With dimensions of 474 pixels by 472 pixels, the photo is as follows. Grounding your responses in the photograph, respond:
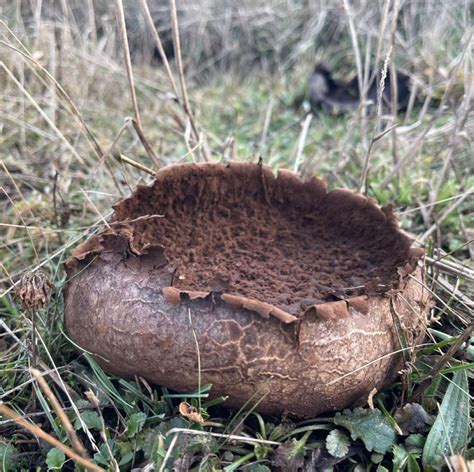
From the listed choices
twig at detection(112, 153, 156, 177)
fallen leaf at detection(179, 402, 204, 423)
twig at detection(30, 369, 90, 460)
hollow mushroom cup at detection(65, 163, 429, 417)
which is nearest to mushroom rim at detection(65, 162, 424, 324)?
hollow mushroom cup at detection(65, 163, 429, 417)

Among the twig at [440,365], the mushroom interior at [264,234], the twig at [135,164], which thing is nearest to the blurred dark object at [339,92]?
the mushroom interior at [264,234]

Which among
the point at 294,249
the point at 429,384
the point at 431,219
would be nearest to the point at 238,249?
the point at 294,249

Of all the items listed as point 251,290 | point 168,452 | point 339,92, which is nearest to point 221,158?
point 251,290

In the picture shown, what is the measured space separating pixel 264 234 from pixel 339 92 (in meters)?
2.51

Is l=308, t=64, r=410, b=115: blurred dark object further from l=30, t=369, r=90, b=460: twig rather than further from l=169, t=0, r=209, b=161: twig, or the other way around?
l=30, t=369, r=90, b=460: twig

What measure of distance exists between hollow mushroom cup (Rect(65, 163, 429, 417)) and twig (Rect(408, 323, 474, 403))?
0.08 meters

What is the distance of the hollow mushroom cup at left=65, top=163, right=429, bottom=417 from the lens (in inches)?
55.2

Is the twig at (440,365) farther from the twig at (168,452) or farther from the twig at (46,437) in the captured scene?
the twig at (46,437)

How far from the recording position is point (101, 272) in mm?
1614

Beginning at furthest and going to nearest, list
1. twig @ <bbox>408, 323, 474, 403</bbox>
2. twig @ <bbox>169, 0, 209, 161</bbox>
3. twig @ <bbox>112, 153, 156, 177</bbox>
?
1. twig @ <bbox>169, 0, 209, 161</bbox>
2. twig @ <bbox>112, 153, 156, 177</bbox>
3. twig @ <bbox>408, 323, 474, 403</bbox>

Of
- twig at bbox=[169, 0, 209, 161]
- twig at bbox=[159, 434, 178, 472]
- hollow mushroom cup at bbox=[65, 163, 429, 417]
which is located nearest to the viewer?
twig at bbox=[159, 434, 178, 472]

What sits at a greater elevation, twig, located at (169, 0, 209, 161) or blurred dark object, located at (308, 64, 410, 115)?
twig, located at (169, 0, 209, 161)

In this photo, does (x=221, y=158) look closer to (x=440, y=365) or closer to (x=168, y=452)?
(x=440, y=365)

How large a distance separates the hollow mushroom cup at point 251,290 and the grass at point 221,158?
10 cm
